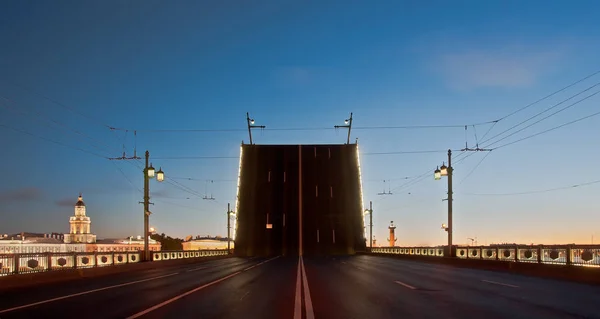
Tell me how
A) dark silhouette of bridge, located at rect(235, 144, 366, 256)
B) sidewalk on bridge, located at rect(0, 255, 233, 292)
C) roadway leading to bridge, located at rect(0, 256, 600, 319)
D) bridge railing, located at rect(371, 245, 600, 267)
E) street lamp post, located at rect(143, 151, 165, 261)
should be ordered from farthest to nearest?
dark silhouette of bridge, located at rect(235, 144, 366, 256) → street lamp post, located at rect(143, 151, 165, 261) → bridge railing, located at rect(371, 245, 600, 267) → sidewalk on bridge, located at rect(0, 255, 233, 292) → roadway leading to bridge, located at rect(0, 256, 600, 319)

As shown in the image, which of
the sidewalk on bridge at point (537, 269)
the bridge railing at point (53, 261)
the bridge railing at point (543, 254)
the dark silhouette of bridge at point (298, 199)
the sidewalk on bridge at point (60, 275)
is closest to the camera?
the sidewalk on bridge at point (60, 275)

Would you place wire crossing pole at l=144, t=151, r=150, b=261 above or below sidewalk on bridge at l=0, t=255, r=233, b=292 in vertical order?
above

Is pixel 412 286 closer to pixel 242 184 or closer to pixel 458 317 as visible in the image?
pixel 458 317

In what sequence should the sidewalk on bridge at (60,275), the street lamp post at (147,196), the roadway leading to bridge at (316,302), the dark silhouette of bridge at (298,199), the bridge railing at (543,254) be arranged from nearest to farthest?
the roadway leading to bridge at (316,302) < the sidewalk on bridge at (60,275) < the bridge railing at (543,254) < the street lamp post at (147,196) < the dark silhouette of bridge at (298,199)

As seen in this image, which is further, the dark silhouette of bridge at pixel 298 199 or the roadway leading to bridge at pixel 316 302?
the dark silhouette of bridge at pixel 298 199

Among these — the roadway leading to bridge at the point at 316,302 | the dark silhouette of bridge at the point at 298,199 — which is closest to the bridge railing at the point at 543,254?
the roadway leading to bridge at the point at 316,302

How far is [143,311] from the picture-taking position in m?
9.60

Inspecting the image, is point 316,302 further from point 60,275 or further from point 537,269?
point 537,269

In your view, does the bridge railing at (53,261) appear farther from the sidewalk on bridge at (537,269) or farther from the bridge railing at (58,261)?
the sidewalk on bridge at (537,269)

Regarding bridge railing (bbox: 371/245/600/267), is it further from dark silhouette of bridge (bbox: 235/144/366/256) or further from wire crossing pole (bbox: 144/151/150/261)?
dark silhouette of bridge (bbox: 235/144/366/256)

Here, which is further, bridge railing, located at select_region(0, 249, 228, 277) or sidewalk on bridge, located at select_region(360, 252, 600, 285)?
sidewalk on bridge, located at select_region(360, 252, 600, 285)

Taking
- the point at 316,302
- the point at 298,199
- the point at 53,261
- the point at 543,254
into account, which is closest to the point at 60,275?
the point at 53,261

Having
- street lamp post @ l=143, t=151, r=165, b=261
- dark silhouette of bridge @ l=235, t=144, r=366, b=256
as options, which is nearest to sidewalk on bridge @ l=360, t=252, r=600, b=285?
street lamp post @ l=143, t=151, r=165, b=261

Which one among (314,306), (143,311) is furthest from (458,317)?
(143,311)
